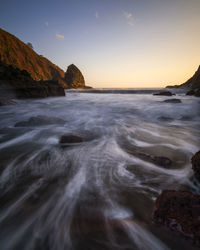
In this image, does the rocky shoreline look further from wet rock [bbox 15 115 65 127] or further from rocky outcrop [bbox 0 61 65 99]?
rocky outcrop [bbox 0 61 65 99]

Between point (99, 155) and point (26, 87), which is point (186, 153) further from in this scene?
point (26, 87)

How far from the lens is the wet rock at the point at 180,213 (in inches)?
36.1

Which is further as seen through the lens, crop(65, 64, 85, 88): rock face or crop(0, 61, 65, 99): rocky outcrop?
crop(65, 64, 85, 88): rock face

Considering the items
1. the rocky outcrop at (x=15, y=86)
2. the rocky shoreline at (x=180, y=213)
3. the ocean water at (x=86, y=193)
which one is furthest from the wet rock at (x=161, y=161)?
the rocky outcrop at (x=15, y=86)

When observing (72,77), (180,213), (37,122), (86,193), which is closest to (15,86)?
(37,122)

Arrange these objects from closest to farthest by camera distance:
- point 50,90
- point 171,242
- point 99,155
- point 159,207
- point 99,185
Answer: point 171,242
point 159,207
point 99,185
point 99,155
point 50,90

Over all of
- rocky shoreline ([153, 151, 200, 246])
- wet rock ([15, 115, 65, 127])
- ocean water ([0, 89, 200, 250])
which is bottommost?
wet rock ([15, 115, 65, 127])

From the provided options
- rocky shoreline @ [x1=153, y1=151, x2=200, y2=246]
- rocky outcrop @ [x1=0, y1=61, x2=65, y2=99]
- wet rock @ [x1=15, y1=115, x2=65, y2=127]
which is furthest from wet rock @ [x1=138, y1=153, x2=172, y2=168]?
rocky outcrop @ [x1=0, y1=61, x2=65, y2=99]

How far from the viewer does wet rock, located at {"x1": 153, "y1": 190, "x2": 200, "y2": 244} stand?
0.92m

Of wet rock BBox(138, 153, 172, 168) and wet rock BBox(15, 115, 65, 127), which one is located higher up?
wet rock BBox(138, 153, 172, 168)

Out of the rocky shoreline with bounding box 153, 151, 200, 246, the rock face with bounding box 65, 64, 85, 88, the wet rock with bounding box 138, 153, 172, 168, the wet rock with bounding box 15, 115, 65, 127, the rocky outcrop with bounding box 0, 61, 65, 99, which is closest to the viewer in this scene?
the rocky shoreline with bounding box 153, 151, 200, 246

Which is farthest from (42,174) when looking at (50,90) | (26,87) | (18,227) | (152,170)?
(50,90)

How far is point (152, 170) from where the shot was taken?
1877mm

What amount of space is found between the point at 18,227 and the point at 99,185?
0.90 metres
